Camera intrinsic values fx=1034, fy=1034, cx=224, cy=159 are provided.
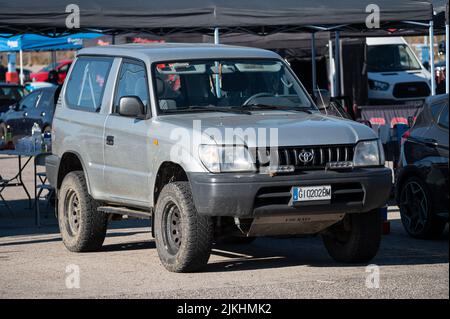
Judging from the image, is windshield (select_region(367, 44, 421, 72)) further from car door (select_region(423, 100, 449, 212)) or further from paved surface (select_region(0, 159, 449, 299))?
car door (select_region(423, 100, 449, 212))

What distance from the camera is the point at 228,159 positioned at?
27.9ft

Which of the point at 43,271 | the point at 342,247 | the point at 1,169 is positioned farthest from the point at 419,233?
the point at 1,169

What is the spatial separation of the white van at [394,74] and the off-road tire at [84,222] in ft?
57.9

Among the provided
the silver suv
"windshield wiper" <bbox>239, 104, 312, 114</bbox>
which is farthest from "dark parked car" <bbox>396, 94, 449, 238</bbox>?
"windshield wiper" <bbox>239, 104, 312, 114</bbox>

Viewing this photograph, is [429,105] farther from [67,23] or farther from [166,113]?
[67,23]

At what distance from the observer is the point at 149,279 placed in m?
8.86

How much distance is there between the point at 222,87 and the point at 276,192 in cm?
168

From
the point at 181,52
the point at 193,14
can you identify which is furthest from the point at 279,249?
the point at 193,14

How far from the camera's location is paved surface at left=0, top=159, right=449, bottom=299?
8062 mm

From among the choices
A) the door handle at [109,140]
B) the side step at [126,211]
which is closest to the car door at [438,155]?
the side step at [126,211]

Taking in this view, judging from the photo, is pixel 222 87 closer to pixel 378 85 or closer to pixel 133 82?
pixel 133 82

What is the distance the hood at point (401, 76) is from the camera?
28.3m

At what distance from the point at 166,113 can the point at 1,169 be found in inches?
488

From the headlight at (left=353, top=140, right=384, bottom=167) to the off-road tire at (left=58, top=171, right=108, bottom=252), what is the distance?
9.81 feet
